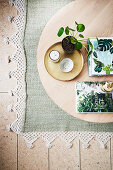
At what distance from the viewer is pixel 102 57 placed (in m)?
1.32

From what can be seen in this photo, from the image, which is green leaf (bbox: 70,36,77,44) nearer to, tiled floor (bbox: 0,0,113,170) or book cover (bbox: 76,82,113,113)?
book cover (bbox: 76,82,113,113)

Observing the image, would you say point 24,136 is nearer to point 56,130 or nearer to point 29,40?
point 56,130

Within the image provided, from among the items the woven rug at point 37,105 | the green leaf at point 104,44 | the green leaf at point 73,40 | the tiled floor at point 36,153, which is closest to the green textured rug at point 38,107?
the woven rug at point 37,105

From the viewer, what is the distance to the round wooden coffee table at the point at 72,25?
53.3 inches

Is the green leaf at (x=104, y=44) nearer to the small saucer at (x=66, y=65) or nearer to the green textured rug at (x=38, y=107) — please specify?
the small saucer at (x=66, y=65)

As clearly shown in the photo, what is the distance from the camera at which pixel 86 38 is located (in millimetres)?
1366

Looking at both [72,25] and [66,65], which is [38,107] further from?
[72,25]

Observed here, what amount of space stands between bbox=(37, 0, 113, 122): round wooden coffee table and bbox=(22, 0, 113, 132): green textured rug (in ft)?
0.75

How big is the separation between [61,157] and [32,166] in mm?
305

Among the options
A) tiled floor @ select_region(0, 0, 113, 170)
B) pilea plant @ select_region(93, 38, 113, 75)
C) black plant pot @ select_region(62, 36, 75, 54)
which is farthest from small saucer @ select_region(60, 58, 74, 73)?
tiled floor @ select_region(0, 0, 113, 170)

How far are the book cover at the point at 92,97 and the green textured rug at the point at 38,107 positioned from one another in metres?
0.27

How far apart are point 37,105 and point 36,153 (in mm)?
498

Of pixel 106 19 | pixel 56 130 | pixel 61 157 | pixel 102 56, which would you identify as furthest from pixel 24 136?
pixel 106 19

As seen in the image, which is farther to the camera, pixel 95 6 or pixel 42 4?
pixel 42 4
